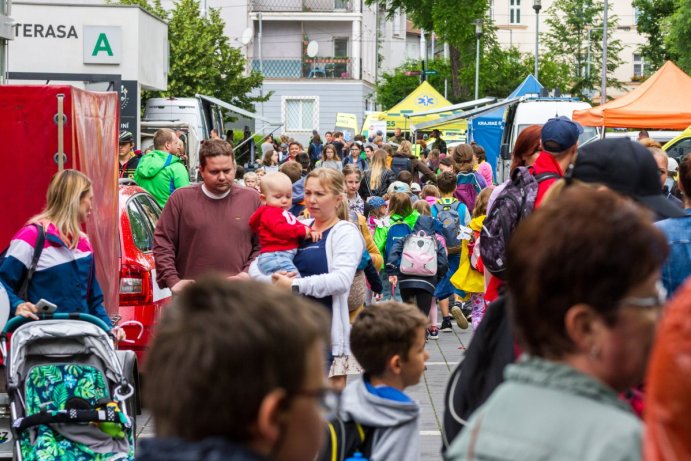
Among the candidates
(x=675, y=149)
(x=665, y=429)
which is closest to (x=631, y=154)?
(x=665, y=429)

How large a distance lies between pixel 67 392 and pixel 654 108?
56.1 ft

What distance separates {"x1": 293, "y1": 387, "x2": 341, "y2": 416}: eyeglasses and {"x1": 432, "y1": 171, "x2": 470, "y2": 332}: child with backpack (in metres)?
11.5

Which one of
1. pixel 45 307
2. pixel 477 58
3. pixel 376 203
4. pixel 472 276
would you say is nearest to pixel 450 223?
pixel 376 203

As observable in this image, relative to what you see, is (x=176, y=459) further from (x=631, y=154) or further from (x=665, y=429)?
(x=631, y=154)

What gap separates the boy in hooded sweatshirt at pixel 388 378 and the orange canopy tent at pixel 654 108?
1730 centimetres

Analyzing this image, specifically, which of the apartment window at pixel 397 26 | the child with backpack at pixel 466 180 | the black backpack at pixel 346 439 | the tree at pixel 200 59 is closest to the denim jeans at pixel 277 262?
the black backpack at pixel 346 439

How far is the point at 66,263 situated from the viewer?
7.18 metres

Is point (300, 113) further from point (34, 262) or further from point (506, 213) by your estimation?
point (506, 213)

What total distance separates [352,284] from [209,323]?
5.14 meters

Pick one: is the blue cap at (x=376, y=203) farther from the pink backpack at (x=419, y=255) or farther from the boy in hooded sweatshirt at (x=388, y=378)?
the boy in hooded sweatshirt at (x=388, y=378)

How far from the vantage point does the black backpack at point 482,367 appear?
4.24 metres

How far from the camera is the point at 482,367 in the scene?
14.1ft

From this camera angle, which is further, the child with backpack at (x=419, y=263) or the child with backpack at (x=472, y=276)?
Result: the child with backpack at (x=419, y=263)

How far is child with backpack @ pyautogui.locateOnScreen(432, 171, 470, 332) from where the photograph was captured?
542 inches
